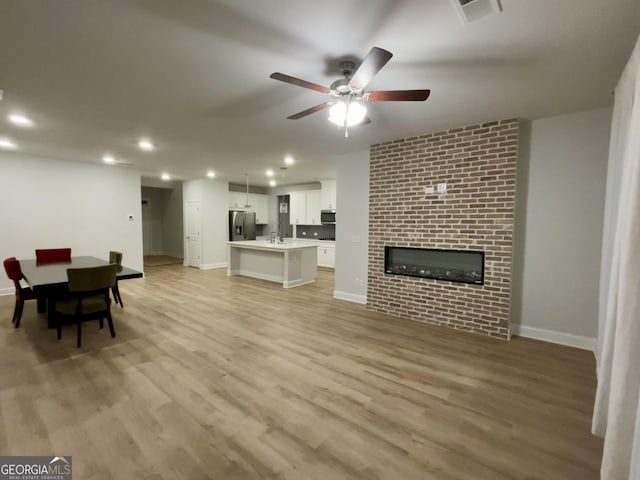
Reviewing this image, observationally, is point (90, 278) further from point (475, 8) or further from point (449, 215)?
point (449, 215)

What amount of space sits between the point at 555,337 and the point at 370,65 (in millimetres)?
3837

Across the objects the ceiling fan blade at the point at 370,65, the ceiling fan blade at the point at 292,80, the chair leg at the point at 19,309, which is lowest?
the chair leg at the point at 19,309

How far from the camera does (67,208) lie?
20.0 ft

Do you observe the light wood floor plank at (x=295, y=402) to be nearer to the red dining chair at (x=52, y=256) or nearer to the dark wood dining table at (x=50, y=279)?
the dark wood dining table at (x=50, y=279)

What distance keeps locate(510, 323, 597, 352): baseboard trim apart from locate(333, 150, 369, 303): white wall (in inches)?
88.6

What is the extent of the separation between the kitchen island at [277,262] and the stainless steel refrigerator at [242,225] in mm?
1944

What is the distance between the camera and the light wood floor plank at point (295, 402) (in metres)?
1.74

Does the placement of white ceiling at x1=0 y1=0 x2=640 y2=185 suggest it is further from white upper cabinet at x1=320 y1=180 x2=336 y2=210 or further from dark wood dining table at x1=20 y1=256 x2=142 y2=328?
white upper cabinet at x1=320 y1=180 x2=336 y2=210

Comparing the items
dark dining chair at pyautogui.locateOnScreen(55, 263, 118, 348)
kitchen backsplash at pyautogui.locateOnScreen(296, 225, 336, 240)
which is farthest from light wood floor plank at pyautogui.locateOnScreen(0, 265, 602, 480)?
kitchen backsplash at pyautogui.locateOnScreen(296, 225, 336, 240)

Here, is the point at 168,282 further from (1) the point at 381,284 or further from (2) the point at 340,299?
(1) the point at 381,284

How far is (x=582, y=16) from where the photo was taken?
5.57 ft

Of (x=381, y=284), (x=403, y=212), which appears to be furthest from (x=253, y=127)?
(x=381, y=284)

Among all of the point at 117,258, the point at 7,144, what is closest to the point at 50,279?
the point at 117,258

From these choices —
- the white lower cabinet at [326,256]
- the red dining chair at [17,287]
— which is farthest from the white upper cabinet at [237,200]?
the red dining chair at [17,287]
